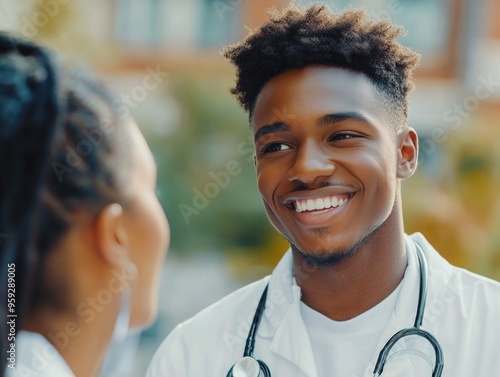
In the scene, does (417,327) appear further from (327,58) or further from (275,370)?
(327,58)

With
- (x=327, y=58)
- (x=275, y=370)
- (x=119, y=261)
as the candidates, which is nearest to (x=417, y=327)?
(x=275, y=370)

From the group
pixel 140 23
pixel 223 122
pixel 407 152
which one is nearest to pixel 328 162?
pixel 407 152

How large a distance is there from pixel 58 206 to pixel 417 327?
3.29 ft

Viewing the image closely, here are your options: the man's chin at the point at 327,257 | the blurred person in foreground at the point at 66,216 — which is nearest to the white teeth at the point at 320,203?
the man's chin at the point at 327,257

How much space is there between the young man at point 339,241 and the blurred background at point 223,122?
3.11 m

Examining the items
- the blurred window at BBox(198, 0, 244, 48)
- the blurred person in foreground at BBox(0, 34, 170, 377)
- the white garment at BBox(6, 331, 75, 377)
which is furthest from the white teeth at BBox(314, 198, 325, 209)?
the blurred window at BBox(198, 0, 244, 48)

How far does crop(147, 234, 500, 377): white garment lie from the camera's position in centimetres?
185

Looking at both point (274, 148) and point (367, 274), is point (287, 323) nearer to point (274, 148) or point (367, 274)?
point (367, 274)

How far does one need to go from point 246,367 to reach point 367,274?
1.30 ft

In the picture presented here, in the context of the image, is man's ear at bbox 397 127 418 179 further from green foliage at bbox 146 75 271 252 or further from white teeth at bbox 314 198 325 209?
green foliage at bbox 146 75 271 252

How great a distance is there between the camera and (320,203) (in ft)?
6.36

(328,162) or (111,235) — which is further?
(328,162)

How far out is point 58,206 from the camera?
1.22 m

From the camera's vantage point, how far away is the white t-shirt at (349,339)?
6.34ft
